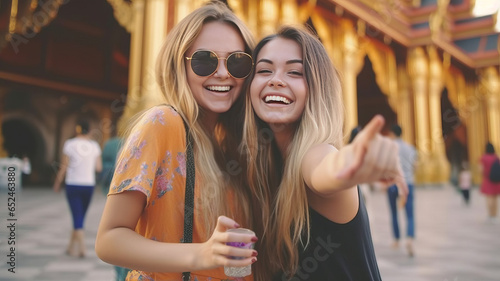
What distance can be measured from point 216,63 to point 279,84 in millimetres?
232

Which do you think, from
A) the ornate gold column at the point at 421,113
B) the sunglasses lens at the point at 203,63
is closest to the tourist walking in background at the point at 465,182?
the ornate gold column at the point at 421,113

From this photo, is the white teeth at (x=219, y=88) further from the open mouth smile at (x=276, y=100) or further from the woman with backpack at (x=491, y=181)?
the woman with backpack at (x=491, y=181)

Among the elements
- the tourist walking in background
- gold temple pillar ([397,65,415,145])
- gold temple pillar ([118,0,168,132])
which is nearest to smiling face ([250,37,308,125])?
gold temple pillar ([118,0,168,132])

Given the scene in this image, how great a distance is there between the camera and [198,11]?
1.25 meters

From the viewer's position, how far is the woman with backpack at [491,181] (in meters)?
7.46

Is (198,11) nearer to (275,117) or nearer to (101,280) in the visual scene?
(275,117)

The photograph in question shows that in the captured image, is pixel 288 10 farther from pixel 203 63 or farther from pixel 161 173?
pixel 161 173

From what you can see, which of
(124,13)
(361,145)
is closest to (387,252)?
(361,145)

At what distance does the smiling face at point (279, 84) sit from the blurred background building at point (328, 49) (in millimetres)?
9076

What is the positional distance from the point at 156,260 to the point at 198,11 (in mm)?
825

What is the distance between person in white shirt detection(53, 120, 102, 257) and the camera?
4.27 metres

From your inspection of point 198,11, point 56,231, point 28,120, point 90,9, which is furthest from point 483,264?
point 28,120

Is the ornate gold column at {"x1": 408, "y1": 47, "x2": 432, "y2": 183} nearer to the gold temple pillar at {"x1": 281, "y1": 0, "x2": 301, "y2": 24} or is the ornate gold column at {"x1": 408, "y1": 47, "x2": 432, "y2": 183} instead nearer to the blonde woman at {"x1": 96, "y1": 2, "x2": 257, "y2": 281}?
the gold temple pillar at {"x1": 281, "y1": 0, "x2": 301, "y2": 24}

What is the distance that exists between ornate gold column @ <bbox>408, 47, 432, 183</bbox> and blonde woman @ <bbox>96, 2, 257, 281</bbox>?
1706 cm
